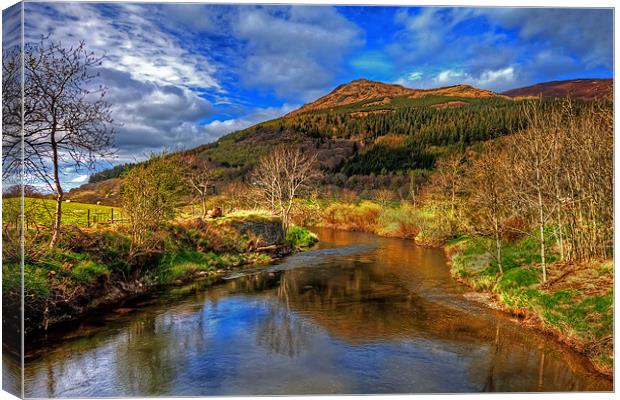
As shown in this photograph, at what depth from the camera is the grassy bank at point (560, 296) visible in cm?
917

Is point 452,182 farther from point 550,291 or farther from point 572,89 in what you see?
point 572,89

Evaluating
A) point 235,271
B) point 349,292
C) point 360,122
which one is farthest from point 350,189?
point 349,292

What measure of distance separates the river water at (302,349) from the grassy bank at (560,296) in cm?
40

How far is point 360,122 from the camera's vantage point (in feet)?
130

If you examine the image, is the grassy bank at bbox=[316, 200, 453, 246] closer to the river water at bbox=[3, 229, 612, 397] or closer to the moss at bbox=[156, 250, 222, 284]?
the river water at bbox=[3, 229, 612, 397]

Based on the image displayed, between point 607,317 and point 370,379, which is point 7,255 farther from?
point 607,317

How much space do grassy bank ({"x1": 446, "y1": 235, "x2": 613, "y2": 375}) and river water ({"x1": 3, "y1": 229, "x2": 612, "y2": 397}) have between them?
15.6 inches

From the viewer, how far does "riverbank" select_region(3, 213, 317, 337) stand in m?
11.4

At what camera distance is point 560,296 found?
440 inches

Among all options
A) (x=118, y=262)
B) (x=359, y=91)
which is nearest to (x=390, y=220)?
(x=359, y=91)

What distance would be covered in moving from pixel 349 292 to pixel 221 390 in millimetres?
8278

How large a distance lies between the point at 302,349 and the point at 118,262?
A: 29.5ft

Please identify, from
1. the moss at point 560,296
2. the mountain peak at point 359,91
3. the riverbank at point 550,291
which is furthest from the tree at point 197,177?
the moss at point 560,296

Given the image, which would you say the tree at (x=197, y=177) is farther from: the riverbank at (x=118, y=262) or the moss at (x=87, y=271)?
the moss at (x=87, y=271)
